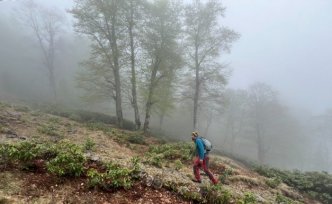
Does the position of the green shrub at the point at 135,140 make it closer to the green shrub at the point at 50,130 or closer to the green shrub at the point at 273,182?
the green shrub at the point at 50,130

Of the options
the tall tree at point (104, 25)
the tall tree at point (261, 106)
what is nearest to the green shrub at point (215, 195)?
the tall tree at point (104, 25)

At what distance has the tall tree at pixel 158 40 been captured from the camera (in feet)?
82.5

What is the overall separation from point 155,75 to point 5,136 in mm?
14301

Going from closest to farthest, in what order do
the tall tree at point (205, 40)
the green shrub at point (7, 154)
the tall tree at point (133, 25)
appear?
the green shrub at point (7, 154), the tall tree at point (133, 25), the tall tree at point (205, 40)

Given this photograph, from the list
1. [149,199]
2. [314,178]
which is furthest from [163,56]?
[149,199]

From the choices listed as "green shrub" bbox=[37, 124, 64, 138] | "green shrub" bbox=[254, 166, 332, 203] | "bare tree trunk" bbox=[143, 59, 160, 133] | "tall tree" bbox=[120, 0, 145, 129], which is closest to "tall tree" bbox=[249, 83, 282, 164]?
"bare tree trunk" bbox=[143, 59, 160, 133]

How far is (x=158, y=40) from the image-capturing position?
25234 millimetres

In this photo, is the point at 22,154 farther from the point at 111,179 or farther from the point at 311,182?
the point at 311,182

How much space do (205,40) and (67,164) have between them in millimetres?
22160

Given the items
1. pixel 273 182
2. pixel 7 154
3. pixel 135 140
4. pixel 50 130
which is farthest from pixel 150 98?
pixel 7 154

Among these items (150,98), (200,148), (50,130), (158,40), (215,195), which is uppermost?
(158,40)

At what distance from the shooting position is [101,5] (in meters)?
24.0

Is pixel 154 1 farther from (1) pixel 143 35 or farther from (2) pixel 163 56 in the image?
(2) pixel 163 56

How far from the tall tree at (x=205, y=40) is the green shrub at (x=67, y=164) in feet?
62.8
